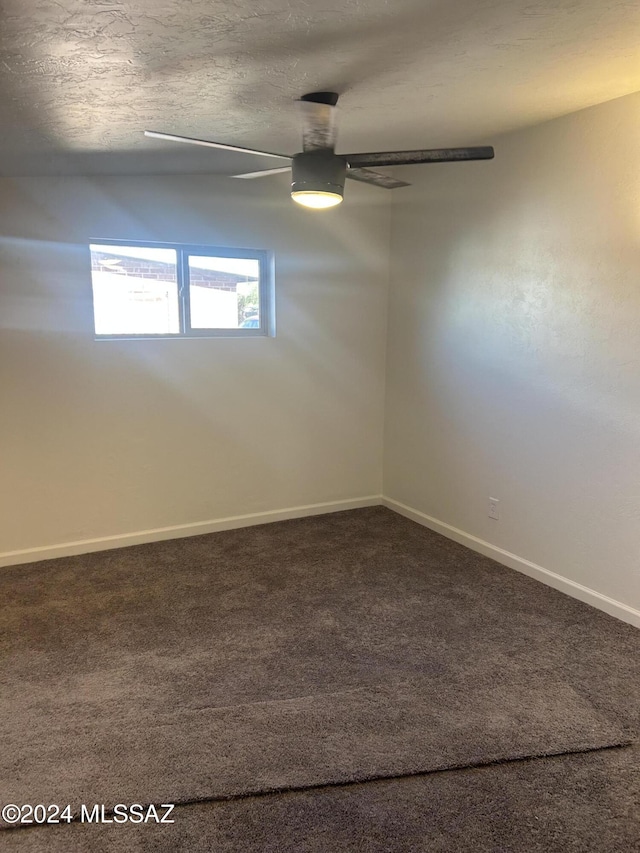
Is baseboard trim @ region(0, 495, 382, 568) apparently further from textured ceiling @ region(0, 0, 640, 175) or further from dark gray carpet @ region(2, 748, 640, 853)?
textured ceiling @ region(0, 0, 640, 175)

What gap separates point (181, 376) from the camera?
12.3ft

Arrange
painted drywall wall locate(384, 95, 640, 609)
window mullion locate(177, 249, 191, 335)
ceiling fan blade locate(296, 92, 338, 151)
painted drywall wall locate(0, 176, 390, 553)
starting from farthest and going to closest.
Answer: window mullion locate(177, 249, 191, 335), painted drywall wall locate(0, 176, 390, 553), painted drywall wall locate(384, 95, 640, 609), ceiling fan blade locate(296, 92, 338, 151)

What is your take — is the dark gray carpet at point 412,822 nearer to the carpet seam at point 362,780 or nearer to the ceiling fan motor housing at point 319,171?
the carpet seam at point 362,780

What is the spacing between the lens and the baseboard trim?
348 cm

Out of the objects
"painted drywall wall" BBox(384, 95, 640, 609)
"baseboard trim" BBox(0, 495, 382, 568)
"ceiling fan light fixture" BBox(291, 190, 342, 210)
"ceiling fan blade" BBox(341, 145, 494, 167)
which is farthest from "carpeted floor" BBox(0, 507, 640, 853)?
"ceiling fan blade" BBox(341, 145, 494, 167)

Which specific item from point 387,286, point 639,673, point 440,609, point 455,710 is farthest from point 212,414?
point 639,673

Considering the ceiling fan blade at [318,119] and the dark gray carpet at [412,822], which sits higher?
the ceiling fan blade at [318,119]

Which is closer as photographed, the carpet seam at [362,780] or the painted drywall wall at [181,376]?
the carpet seam at [362,780]

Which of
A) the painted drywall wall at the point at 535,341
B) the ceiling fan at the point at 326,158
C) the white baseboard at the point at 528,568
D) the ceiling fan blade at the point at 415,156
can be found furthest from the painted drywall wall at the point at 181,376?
the ceiling fan blade at the point at 415,156

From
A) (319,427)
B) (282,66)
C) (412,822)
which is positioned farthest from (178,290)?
(412,822)

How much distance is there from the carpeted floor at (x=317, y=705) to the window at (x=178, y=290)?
1.58m

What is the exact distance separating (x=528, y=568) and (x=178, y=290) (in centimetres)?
286

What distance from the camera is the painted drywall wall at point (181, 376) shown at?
10.8ft

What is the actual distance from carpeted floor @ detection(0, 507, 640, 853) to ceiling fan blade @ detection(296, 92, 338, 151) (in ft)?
6.98
